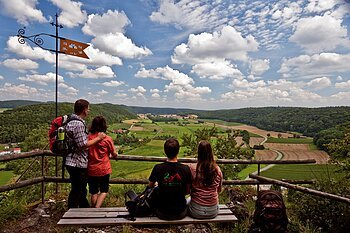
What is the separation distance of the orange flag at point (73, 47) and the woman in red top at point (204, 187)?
301cm

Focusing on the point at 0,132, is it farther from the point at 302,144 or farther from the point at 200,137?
the point at 302,144

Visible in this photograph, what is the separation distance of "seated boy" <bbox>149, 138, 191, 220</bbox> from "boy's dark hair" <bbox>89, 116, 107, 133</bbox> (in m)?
1.18

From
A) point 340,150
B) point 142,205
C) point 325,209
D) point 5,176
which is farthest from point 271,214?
point 5,176

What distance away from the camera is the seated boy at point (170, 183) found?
3473 millimetres

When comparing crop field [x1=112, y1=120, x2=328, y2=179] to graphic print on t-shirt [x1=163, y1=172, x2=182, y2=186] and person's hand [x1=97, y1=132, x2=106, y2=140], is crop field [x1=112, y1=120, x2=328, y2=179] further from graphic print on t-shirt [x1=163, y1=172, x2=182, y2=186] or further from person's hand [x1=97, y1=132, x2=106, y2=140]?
person's hand [x1=97, y1=132, x2=106, y2=140]

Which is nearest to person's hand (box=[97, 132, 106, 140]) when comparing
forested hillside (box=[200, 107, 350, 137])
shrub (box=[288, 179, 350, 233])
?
shrub (box=[288, 179, 350, 233])

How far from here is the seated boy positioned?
3473mm

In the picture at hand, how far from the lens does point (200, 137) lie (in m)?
10.8

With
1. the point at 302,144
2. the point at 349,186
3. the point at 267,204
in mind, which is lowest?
the point at 302,144

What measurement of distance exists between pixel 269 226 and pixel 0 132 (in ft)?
142

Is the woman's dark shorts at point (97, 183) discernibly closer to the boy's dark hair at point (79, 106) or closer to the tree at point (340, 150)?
the boy's dark hair at point (79, 106)

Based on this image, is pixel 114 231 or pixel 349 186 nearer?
pixel 114 231

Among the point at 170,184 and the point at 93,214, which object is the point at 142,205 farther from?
the point at 93,214

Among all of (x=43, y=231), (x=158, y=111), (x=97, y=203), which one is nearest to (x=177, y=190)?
(x=97, y=203)
